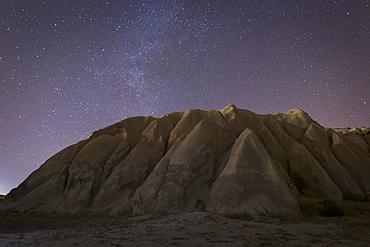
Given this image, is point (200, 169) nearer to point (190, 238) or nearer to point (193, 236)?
point (193, 236)

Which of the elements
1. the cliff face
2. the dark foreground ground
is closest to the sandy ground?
the dark foreground ground

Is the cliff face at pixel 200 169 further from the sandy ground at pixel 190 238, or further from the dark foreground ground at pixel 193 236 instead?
the sandy ground at pixel 190 238

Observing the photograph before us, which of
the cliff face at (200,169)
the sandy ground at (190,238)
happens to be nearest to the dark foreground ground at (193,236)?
the sandy ground at (190,238)

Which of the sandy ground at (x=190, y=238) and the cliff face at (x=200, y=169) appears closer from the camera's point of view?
the sandy ground at (x=190, y=238)

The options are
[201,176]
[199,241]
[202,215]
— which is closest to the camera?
[199,241]

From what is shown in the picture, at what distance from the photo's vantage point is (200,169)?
2164 centimetres

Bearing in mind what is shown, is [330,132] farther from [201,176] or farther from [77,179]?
[77,179]

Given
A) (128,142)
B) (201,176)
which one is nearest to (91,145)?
(128,142)

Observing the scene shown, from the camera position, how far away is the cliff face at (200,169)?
18656 mm

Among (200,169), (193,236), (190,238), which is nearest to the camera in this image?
(190,238)

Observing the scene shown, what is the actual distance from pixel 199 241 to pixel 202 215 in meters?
5.05

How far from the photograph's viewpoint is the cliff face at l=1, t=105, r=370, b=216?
1866 centimetres

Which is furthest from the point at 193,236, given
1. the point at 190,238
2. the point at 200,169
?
the point at 200,169

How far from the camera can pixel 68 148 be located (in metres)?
31.1
